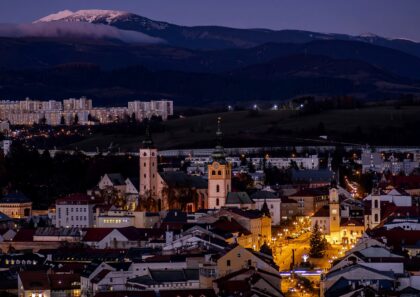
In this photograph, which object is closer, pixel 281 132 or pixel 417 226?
pixel 417 226

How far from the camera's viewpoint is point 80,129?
410 ft

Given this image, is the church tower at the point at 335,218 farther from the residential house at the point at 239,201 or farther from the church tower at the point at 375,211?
the residential house at the point at 239,201

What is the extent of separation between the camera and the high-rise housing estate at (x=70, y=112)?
142750 mm

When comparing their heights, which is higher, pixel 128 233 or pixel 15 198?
pixel 15 198

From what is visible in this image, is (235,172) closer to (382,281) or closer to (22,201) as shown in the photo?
(22,201)

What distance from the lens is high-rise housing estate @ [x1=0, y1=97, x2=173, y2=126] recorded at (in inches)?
5620

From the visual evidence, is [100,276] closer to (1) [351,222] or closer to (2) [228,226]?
(2) [228,226]

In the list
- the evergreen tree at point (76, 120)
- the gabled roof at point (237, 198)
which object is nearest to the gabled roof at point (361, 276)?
the gabled roof at point (237, 198)

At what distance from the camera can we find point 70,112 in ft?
493

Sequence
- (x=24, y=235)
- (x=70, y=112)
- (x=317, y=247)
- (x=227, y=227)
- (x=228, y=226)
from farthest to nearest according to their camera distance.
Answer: (x=70, y=112) < (x=24, y=235) < (x=228, y=226) < (x=227, y=227) < (x=317, y=247)

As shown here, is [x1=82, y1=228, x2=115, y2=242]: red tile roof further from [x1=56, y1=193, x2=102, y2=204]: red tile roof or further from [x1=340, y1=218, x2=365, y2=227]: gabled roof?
[x1=340, y1=218, x2=365, y2=227]: gabled roof

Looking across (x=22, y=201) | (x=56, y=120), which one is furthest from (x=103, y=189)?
(x=56, y=120)

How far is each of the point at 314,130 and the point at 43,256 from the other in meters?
62.2

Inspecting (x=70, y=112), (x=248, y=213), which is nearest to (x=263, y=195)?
(x=248, y=213)
